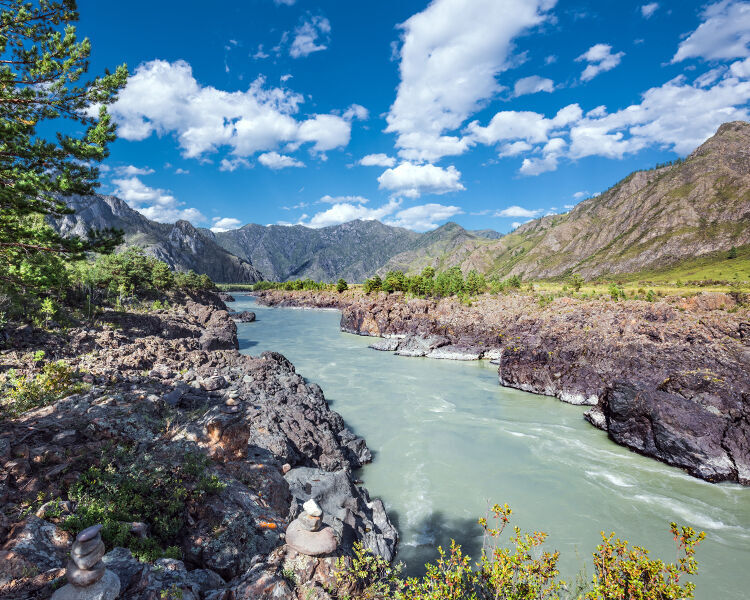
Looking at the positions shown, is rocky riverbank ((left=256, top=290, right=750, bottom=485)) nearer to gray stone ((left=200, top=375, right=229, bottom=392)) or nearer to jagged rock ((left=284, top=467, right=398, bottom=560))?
jagged rock ((left=284, top=467, right=398, bottom=560))

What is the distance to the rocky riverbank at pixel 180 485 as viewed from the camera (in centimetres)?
Answer: 647

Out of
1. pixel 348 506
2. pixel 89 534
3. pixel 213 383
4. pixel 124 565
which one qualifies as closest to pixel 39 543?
pixel 124 565

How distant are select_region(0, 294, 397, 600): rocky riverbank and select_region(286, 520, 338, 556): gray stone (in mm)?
115

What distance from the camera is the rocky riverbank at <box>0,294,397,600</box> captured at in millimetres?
6473

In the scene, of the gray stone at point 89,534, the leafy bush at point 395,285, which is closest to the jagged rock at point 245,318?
the leafy bush at point 395,285

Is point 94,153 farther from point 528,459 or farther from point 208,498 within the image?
point 528,459

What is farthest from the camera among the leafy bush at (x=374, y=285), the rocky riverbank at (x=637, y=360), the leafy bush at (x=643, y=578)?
the leafy bush at (x=374, y=285)

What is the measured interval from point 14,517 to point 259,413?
10.4m

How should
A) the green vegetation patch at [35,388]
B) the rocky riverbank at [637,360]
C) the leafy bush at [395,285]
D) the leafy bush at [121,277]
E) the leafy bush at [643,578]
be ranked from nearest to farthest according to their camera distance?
the leafy bush at [643,578]
the green vegetation patch at [35,388]
the rocky riverbank at [637,360]
the leafy bush at [121,277]
the leafy bush at [395,285]

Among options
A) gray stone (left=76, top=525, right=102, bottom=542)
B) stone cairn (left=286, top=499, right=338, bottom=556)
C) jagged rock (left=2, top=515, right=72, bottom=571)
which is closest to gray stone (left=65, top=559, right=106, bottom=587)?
gray stone (left=76, top=525, right=102, bottom=542)

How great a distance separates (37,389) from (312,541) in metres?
13.6

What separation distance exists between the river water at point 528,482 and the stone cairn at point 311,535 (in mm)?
5465

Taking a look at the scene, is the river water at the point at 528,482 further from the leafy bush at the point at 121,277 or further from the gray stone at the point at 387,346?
the leafy bush at the point at 121,277

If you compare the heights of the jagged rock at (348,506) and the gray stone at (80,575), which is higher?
the gray stone at (80,575)
